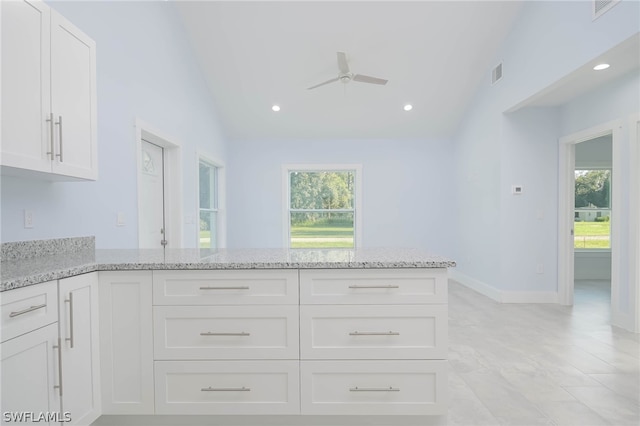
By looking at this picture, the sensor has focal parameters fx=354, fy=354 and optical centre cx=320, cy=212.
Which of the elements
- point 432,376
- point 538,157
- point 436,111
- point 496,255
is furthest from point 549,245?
point 432,376

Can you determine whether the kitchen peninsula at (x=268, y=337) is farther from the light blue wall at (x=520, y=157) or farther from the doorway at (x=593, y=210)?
the doorway at (x=593, y=210)

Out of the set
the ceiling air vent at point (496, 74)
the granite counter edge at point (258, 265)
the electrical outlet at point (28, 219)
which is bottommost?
the granite counter edge at point (258, 265)

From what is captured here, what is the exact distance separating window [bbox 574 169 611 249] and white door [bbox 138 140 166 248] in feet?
21.8

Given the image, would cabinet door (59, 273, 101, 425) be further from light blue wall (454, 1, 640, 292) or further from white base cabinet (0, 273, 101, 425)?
light blue wall (454, 1, 640, 292)

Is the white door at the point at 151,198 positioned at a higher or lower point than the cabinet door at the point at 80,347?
higher

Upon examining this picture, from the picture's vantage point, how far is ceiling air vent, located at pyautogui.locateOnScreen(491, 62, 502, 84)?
4.50m

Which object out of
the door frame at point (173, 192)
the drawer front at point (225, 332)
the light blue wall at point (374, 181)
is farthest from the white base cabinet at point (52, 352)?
the light blue wall at point (374, 181)

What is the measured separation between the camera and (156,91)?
338 centimetres

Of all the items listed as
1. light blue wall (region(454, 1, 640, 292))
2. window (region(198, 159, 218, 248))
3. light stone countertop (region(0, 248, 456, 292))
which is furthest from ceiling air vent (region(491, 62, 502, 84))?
window (region(198, 159, 218, 248))

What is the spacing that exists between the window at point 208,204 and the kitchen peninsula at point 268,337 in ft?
10.4

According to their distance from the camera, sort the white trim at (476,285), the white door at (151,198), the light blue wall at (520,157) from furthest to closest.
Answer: the white trim at (476,285)
the light blue wall at (520,157)
the white door at (151,198)

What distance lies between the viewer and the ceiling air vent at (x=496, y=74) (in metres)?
4.50

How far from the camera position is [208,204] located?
545cm

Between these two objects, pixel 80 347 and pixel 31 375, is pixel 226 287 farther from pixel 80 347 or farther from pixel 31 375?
pixel 31 375
